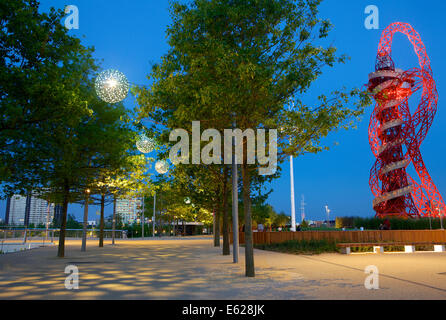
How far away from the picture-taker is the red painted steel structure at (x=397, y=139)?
43.5m

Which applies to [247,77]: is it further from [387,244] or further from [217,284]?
[387,244]

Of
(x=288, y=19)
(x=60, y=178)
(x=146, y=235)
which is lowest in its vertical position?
(x=146, y=235)

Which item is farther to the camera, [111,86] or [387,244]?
[387,244]

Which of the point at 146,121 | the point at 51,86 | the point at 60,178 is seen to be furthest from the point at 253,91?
the point at 60,178

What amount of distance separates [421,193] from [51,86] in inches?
1796

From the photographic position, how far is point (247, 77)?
10.0m

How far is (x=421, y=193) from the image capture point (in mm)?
43625

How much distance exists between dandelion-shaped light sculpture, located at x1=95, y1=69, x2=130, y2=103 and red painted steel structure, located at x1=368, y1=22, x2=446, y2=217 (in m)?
37.4

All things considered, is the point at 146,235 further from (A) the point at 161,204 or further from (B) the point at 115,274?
(B) the point at 115,274

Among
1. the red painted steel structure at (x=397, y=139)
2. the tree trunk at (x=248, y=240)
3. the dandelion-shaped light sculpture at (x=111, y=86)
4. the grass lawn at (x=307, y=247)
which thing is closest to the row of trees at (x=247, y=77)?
the tree trunk at (x=248, y=240)

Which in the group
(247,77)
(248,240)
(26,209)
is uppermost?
(247,77)

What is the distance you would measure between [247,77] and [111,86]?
873 cm

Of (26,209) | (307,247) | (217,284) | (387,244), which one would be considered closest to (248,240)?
(217,284)
